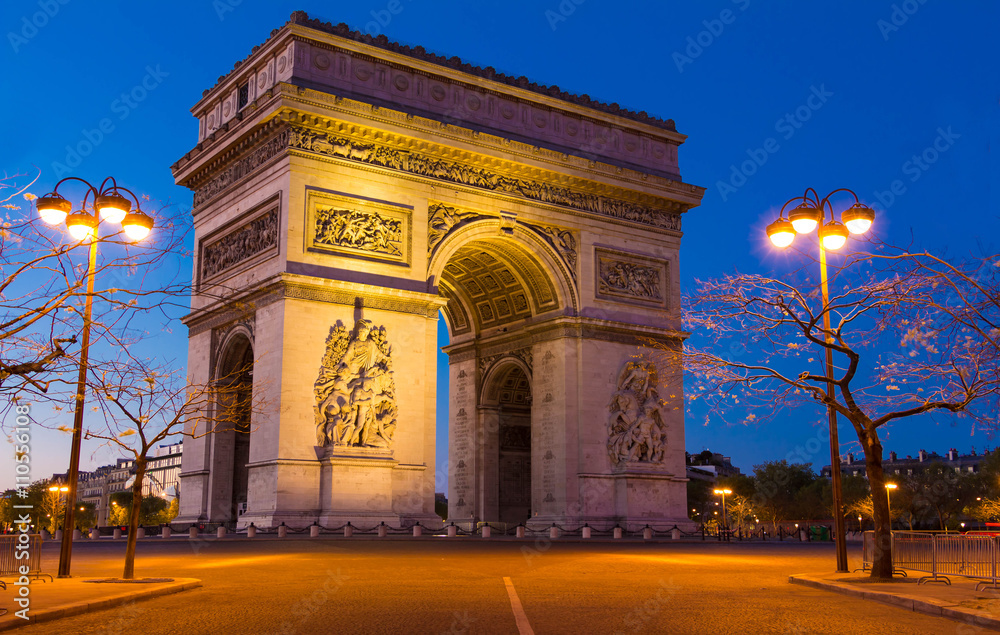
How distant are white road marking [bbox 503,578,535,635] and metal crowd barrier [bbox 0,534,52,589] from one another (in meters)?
7.50

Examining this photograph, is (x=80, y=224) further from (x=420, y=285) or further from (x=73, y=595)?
(x=420, y=285)

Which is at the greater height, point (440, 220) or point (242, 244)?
point (440, 220)

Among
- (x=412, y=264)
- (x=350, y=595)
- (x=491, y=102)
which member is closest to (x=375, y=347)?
(x=412, y=264)

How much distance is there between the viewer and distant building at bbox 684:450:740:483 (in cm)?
13752

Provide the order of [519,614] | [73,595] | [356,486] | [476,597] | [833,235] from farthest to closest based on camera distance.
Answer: [356,486] → [833,235] → [476,597] → [73,595] → [519,614]

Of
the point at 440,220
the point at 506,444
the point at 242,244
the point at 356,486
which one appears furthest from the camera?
the point at 506,444

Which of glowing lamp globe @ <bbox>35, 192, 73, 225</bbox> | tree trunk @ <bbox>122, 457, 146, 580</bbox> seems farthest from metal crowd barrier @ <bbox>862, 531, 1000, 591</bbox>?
glowing lamp globe @ <bbox>35, 192, 73, 225</bbox>

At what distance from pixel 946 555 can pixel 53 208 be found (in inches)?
634

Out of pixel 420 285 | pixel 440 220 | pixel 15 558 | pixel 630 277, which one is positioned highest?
pixel 440 220

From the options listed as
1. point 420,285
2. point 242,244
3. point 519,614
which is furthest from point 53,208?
point 242,244

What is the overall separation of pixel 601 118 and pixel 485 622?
108 ft

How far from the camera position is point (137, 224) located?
17.1m

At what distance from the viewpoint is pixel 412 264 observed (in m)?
35.3

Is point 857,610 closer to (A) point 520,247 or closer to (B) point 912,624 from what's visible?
(B) point 912,624
